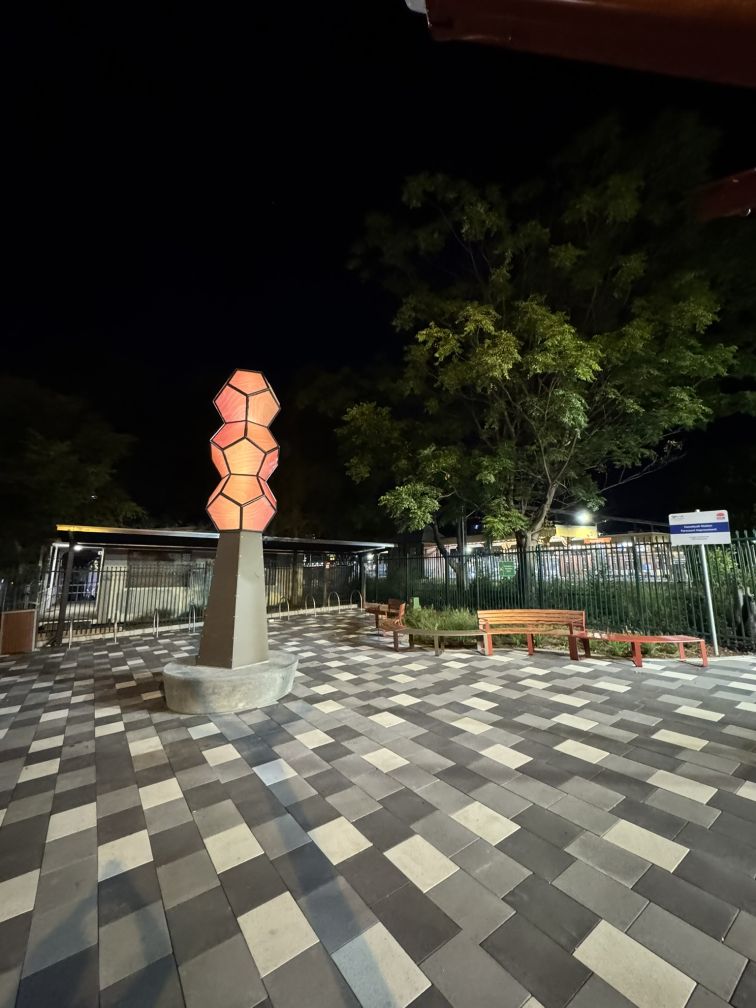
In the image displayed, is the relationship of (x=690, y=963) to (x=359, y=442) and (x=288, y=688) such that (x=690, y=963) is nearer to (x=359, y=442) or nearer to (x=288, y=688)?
(x=288, y=688)

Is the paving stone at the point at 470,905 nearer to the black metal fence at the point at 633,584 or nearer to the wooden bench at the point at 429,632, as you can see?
the wooden bench at the point at 429,632

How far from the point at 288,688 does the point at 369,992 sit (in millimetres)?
4133

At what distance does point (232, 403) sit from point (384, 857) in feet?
18.8

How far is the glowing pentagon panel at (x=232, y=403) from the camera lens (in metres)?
6.22

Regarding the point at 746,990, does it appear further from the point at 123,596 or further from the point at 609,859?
the point at 123,596

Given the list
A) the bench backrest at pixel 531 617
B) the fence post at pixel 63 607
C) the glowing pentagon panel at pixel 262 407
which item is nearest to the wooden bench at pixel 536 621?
the bench backrest at pixel 531 617

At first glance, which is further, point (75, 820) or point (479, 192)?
point (479, 192)

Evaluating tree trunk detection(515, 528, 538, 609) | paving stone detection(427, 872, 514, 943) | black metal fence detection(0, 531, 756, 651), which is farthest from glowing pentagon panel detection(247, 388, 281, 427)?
tree trunk detection(515, 528, 538, 609)

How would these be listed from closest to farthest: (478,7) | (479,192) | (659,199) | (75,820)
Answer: (75,820), (478,7), (659,199), (479,192)

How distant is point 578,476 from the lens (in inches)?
513

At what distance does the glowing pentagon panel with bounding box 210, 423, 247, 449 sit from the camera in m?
6.16

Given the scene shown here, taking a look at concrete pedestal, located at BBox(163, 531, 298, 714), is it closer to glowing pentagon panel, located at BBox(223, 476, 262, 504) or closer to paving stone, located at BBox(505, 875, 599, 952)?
glowing pentagon panel, located at BBox(223, 476, 262, 504)

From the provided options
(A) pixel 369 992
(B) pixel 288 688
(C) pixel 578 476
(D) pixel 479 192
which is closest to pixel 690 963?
(A) pixel 369 992

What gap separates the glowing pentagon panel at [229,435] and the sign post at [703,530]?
744 cm
